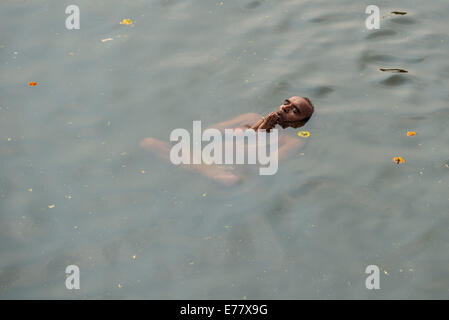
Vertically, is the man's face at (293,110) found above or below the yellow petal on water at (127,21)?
below

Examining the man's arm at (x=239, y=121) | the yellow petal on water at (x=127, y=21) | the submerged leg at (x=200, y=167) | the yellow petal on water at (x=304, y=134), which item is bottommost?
the submerged leg at (x=200, y=167)

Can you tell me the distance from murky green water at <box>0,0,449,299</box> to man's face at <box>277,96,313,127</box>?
20cm

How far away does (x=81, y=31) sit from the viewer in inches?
296

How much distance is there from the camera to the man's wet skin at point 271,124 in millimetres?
5863

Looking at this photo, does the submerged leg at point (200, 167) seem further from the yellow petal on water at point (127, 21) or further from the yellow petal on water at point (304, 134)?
the yellow petal on water at point (127, 21)

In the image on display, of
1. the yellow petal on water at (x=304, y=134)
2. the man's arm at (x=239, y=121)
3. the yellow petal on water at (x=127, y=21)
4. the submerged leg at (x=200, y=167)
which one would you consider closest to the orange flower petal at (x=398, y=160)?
the yellow petal on water at (x=304, y=134)

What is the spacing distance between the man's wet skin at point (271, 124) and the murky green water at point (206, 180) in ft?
0.37

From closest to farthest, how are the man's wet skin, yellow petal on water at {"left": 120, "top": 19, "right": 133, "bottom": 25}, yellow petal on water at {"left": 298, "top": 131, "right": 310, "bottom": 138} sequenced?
the man's wet skin, yellow petal on water at {"left": 298, "top": 131, "right": 310, "bottom": 138}, yellow petal on water at {"left": 120, "top": 19, "right": 133, "bottom": 25}

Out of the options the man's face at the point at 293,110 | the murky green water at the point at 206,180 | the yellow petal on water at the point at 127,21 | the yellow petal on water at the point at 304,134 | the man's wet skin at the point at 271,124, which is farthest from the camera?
the yellow petal on water at the point at 127,21

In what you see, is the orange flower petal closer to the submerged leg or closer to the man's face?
the man's face

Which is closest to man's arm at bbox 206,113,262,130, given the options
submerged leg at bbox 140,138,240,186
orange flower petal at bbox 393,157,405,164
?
submerged leg at bbox 140,138,240,186

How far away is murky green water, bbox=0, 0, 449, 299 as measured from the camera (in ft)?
16.5
